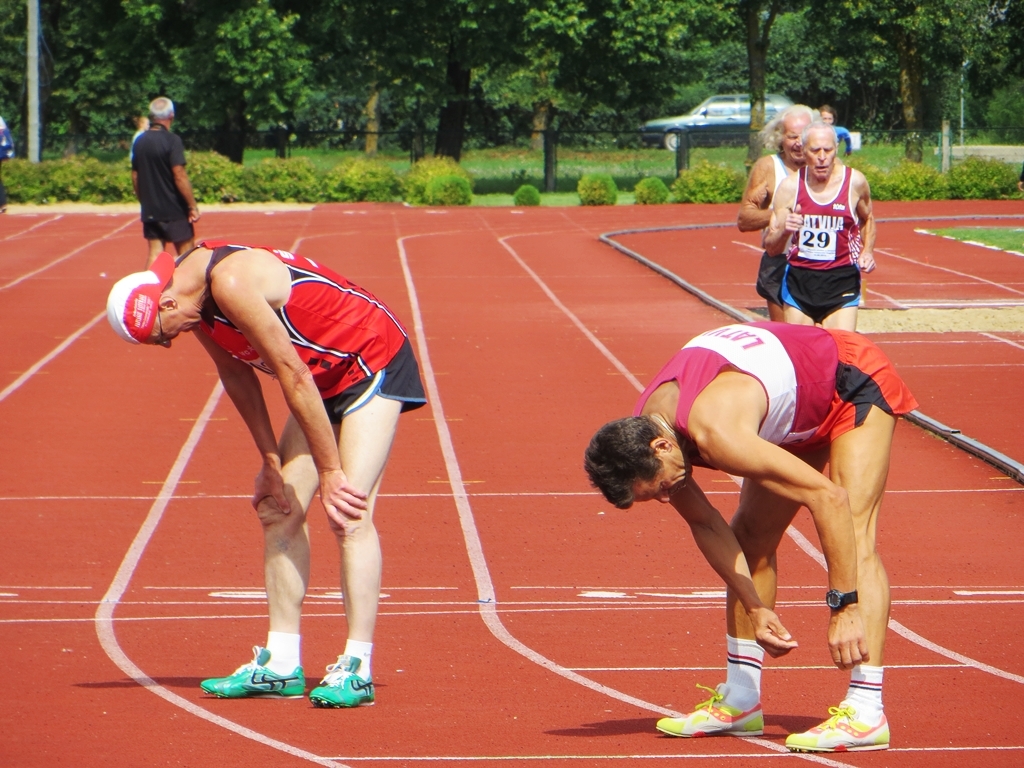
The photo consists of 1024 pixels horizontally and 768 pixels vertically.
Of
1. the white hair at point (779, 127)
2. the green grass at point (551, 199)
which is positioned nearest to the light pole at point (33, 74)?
the green grass at point (551, 199)

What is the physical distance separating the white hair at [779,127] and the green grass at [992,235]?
14172 millimetres

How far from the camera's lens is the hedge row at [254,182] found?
3259 cm

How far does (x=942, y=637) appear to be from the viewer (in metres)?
5.24

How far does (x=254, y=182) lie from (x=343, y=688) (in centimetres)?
3061

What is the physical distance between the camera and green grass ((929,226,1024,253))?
869 inches

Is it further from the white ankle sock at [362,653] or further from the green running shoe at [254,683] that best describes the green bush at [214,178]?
the white ankle sock at [362,653]

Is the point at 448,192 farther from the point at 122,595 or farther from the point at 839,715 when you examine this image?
the point at 839,715

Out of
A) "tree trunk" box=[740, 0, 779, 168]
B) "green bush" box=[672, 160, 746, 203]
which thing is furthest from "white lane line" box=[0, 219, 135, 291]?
"tree trunk" box=[740, 0, 779, 168]

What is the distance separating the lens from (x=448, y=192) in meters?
32.8

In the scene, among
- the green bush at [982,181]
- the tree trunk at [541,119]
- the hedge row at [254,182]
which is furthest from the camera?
the tree trunk at [541,119]

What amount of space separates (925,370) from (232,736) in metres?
8.45

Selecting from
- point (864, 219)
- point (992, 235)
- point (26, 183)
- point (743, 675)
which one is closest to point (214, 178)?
point (26, 183)

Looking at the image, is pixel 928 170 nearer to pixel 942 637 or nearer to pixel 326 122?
pixel 942 637

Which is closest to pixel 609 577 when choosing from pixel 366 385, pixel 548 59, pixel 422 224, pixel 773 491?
pixel 366 385
